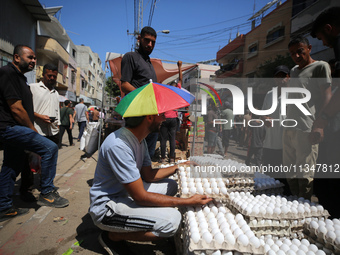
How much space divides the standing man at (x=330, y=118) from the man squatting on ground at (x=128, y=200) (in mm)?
1731

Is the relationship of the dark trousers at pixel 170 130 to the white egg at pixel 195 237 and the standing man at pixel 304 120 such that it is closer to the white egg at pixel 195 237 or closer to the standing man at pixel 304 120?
the standing man at pixel 304 120

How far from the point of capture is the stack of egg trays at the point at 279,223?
1859mm

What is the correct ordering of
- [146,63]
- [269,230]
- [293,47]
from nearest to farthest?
1. [269,230]
2. [293,47]
3. [146,63]

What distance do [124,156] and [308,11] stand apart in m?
16.5

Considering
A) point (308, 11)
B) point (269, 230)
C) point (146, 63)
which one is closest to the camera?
point (269, 230)

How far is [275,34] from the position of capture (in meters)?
17.5

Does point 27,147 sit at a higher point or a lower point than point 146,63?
lower

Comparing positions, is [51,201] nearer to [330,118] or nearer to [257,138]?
[330,118]

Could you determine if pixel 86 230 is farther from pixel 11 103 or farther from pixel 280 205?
pixel 280 205

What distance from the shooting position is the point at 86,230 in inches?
93.5

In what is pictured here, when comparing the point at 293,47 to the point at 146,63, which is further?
the point at 146,63

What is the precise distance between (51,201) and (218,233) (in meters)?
2.47

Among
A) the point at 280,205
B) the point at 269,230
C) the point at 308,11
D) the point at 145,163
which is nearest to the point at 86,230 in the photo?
the point at 145,163

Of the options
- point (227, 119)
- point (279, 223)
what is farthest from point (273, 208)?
point (227, 119)
